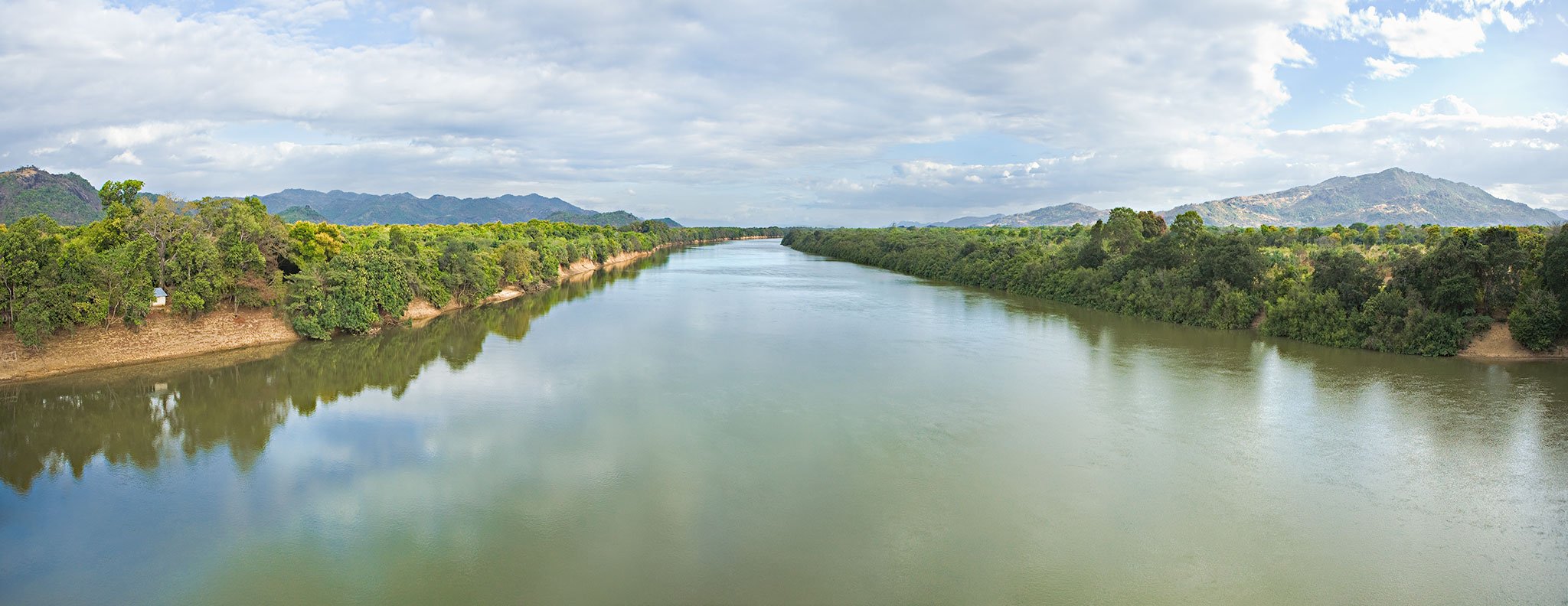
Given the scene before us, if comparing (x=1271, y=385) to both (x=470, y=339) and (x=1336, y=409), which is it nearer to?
(x=1336, y=409)

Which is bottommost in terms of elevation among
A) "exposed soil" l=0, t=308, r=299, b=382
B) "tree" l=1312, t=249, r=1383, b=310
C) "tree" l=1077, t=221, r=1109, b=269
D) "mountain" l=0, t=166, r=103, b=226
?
"exposed soil" l=0, t=308, r=299, b=382

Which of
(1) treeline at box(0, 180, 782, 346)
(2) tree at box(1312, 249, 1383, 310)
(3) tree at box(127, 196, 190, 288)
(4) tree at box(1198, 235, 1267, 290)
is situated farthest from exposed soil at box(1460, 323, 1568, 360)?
(3) tree at box(127, 196, 190, 288)

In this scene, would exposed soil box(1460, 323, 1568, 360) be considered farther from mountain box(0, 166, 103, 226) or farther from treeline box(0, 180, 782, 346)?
mountain box(0, 166, 103, 226)

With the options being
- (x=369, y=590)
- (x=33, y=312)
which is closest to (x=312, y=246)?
(x=33, y=312)

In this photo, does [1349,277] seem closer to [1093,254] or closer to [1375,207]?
[1093,254]

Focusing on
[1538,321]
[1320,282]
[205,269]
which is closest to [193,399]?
[205,269]

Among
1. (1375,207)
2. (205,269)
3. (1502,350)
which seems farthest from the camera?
(1375,207)
